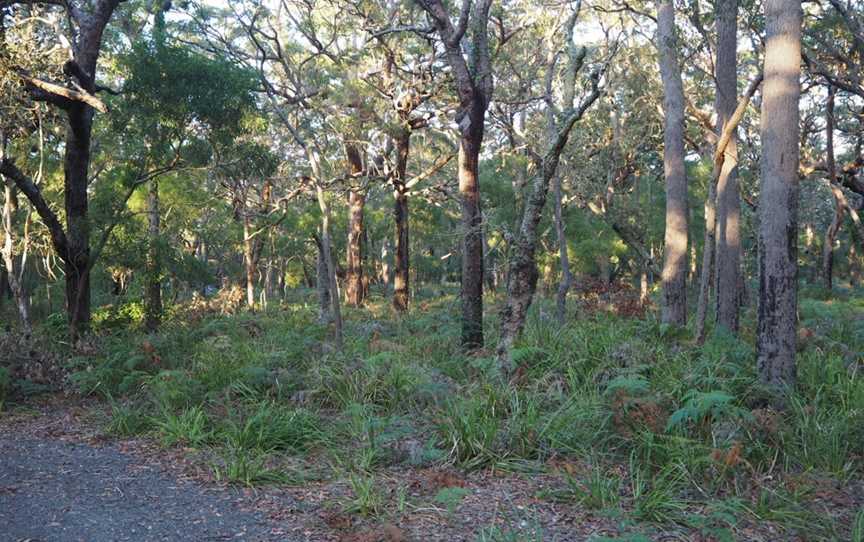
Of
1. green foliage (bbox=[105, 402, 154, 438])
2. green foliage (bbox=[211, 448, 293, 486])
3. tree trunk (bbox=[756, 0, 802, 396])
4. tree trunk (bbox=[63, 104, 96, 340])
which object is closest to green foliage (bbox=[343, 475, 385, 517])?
green foliage (bbox=[211, 448, 293, 486])

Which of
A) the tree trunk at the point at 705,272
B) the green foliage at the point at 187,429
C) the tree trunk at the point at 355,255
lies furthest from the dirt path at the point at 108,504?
the tree trunk at the point at 355,255

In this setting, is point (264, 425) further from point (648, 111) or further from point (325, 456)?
point (648, 111)

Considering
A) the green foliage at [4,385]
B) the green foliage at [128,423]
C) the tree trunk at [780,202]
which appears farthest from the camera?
the green foliage at [4,385]

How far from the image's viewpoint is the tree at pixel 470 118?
11062 mm

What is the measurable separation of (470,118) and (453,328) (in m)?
4.34

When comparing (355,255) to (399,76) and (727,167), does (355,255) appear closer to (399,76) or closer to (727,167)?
(399,76)

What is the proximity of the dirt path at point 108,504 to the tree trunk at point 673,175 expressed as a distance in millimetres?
9515

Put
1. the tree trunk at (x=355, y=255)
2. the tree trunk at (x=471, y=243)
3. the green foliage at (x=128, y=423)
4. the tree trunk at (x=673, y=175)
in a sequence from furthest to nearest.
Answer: the tree trunk at (x=355, y=255)
the tree trunk at (x=673, y=175)
the tree trunk at (x=471, y=243)
the green foliage at (x=128, y=423)

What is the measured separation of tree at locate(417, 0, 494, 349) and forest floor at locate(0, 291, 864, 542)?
4.44 feet

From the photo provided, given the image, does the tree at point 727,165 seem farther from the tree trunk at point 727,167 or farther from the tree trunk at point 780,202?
the tree trunk at point 780,202

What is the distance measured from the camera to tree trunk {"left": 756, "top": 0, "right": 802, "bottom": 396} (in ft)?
24.3

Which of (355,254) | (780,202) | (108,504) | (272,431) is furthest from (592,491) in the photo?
(355,254)

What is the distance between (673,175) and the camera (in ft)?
43.6

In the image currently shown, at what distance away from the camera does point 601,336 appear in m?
9.54
